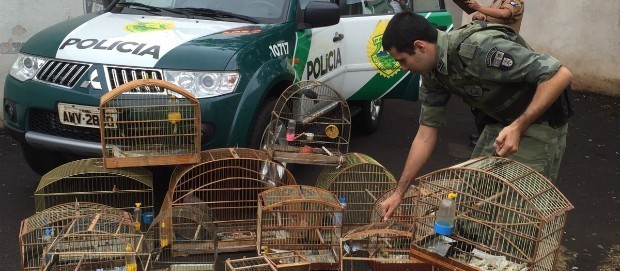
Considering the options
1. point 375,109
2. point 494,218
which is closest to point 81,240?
point 494,218

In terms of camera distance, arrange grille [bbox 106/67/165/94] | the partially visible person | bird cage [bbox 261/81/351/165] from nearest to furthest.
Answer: grille [bbox 106/67/165/94]
bird cage [bbox 261/81/351/165]
the partially visible person

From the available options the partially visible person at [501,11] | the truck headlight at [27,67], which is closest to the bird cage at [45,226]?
the truck headlight at [27,67]

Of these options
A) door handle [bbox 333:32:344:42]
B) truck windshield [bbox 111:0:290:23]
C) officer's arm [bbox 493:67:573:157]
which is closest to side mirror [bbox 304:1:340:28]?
truck windshield [bbox 111:0:290:23]

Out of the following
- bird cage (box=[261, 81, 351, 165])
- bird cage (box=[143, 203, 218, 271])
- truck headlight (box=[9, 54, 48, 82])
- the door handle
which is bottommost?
bird cage (box=[143, 203, 218, 271])

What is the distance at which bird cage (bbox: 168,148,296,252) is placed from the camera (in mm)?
3967

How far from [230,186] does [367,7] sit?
2602 mm

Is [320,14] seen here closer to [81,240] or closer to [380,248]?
[380,248]

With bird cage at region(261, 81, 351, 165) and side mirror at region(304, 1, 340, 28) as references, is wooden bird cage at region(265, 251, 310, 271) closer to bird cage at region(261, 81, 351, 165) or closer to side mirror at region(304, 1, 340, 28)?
bird cage at region(261, 81, 351, 165)

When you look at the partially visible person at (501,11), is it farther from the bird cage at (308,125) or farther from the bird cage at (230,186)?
the bird cage at (230,186)

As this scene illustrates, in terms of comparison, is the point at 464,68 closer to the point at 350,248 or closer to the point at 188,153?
A: the point at 350,248

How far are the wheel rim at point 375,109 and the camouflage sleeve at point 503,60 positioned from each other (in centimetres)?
345

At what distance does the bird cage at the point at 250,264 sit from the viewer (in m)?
3.18

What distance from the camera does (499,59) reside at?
3.00 meters

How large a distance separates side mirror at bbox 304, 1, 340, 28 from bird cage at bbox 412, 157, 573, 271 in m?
2.15
